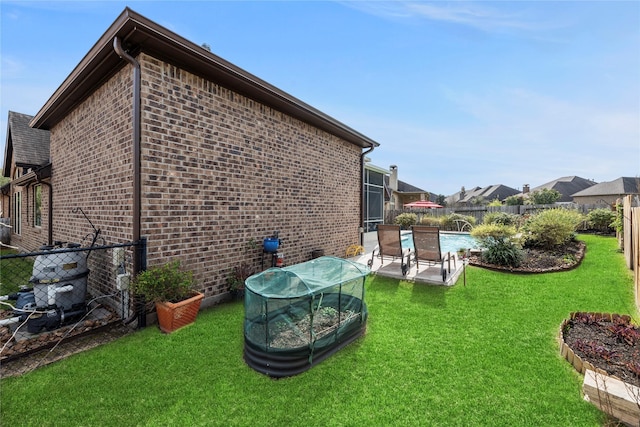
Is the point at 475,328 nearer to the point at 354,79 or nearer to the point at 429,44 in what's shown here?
the point at 429,44

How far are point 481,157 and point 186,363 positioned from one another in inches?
1125

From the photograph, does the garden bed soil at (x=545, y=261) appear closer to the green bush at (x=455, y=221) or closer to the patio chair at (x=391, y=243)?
the patio chair at (x=391, y=243)

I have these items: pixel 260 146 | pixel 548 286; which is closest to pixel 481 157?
pixel 548 286

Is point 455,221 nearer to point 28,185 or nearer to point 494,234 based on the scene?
point 494,234

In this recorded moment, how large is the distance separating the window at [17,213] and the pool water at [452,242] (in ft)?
57.4

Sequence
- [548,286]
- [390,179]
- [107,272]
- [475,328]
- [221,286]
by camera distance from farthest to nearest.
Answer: [390,179] < [548,286] < [221,286] < [107,272] < [475,328]

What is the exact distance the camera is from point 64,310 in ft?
13.7

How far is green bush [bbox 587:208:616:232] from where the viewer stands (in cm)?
1308

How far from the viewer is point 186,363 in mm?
3121

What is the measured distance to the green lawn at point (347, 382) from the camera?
230 cm

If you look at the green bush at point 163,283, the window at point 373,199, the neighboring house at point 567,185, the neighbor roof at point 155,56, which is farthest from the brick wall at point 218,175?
the neighboring house at point 567,185

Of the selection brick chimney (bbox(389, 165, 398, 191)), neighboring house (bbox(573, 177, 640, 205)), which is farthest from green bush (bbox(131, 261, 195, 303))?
neighboring house (bbox(573, 177, 640, 205))

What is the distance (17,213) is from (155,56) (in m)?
14.4

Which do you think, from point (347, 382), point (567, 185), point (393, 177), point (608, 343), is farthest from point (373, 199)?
point (567, 185)
